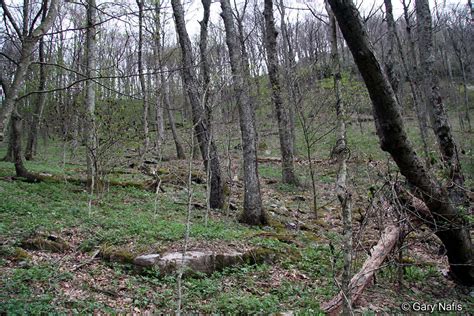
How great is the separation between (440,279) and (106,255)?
529 cm

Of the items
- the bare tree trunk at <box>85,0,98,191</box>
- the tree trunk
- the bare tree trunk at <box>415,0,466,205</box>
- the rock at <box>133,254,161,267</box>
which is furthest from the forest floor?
the bare tree trunk at <box>415,0,466,205</box>

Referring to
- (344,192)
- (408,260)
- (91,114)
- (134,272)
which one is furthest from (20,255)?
(408,260)

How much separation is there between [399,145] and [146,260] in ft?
12.6

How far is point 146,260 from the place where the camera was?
5293mm

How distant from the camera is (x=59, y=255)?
17.8ft

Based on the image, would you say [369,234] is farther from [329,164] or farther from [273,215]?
[329,164]

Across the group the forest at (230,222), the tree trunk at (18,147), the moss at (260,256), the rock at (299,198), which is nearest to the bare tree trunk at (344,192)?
the forest at (230,222)

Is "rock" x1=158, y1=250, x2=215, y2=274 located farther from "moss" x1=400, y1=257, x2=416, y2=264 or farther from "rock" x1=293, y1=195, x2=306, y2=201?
"rock" x1=293, y1=195, x2=306, y2=201

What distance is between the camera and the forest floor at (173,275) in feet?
14.0

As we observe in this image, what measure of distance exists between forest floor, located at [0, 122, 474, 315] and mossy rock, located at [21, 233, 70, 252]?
0.09 m

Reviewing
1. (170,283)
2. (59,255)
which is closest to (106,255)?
(59,255)

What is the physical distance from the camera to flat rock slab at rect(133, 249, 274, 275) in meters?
5.25

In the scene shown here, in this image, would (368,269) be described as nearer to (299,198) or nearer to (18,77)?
(18,77)

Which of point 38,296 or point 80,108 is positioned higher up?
point 80,108
